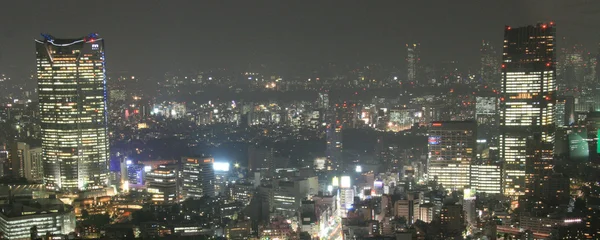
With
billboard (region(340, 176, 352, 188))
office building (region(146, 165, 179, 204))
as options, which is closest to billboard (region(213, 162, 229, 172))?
office building (region(146, 165, 179, 204))

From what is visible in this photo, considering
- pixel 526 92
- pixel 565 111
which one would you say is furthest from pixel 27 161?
pixel 565 111

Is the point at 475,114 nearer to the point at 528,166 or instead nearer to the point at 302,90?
the point at 528,166

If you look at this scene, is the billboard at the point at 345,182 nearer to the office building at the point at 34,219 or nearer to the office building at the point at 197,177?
the office building at the point at 197,177

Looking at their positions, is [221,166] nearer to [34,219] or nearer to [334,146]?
[334,146]

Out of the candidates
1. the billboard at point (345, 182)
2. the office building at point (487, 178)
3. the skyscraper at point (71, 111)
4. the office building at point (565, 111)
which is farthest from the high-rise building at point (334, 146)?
the skyscraper at point (71, 111)

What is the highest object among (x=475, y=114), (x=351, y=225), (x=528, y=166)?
(x=475, y=114)

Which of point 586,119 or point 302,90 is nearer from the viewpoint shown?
point 586,119

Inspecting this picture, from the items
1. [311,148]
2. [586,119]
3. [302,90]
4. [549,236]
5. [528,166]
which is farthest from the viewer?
[302,90]

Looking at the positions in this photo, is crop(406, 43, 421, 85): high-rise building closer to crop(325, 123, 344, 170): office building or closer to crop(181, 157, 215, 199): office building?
crop(325, 123, 344, 170): office building

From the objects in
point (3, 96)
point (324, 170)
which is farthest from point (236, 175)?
point (3, 96)

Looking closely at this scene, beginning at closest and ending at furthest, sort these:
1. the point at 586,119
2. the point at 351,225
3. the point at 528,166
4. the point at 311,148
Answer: the point at 351,225 < the point at 528,166 < the point at 586,119 < the point at 311,148
